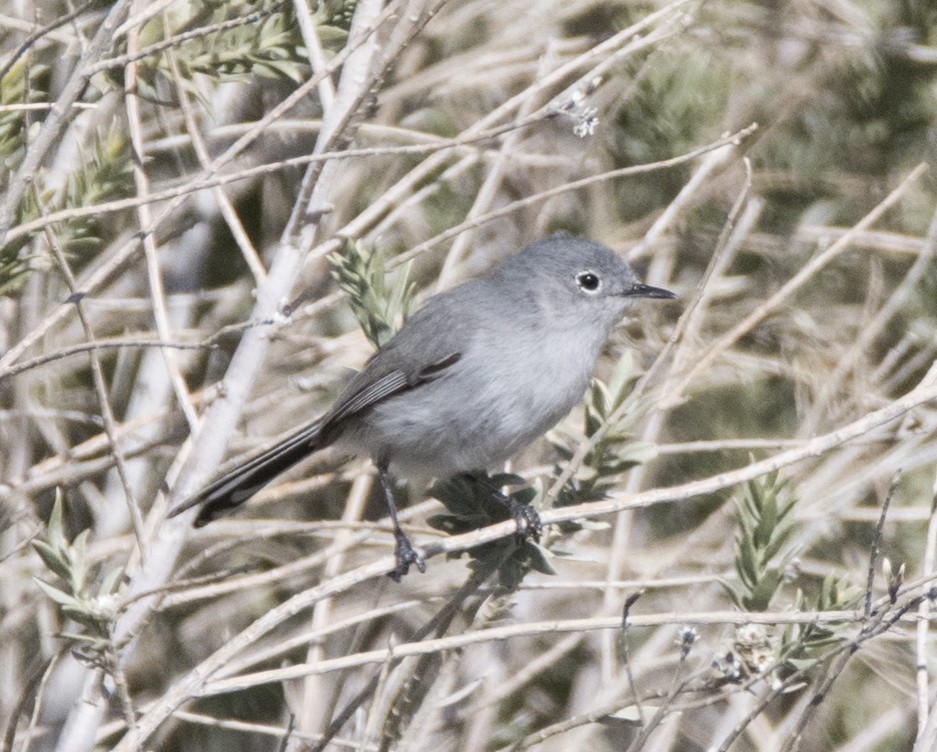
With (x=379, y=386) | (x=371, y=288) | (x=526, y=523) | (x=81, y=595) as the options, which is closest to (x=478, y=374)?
(x=379, y=386)

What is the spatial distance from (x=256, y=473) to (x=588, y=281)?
115 centimetres

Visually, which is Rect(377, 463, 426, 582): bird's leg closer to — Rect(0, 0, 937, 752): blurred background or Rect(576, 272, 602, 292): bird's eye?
Rect(0, 0, 937, 752): blurred background

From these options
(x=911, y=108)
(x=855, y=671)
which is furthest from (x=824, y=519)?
(x=911, y=108)

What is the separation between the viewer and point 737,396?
13.1 ft

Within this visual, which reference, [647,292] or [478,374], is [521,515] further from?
[647,292]

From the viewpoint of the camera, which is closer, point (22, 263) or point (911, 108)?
point (22, 263)

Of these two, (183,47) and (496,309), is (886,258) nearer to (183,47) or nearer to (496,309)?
(496,309)

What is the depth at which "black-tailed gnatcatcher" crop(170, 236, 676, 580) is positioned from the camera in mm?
3148

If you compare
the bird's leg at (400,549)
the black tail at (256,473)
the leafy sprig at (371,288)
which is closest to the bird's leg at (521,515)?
the bird's leg at (400,549)

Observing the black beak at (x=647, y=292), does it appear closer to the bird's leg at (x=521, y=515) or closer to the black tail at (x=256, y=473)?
the bird's leg at (x=521, y=515)

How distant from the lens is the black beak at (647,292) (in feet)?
11.0

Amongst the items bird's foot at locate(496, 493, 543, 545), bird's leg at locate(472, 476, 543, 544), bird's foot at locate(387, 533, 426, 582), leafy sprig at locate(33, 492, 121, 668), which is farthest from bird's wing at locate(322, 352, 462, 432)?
leafy sprig at locate(33, 492, 121, 668)

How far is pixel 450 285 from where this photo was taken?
13.1 feet

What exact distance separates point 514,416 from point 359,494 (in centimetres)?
66
